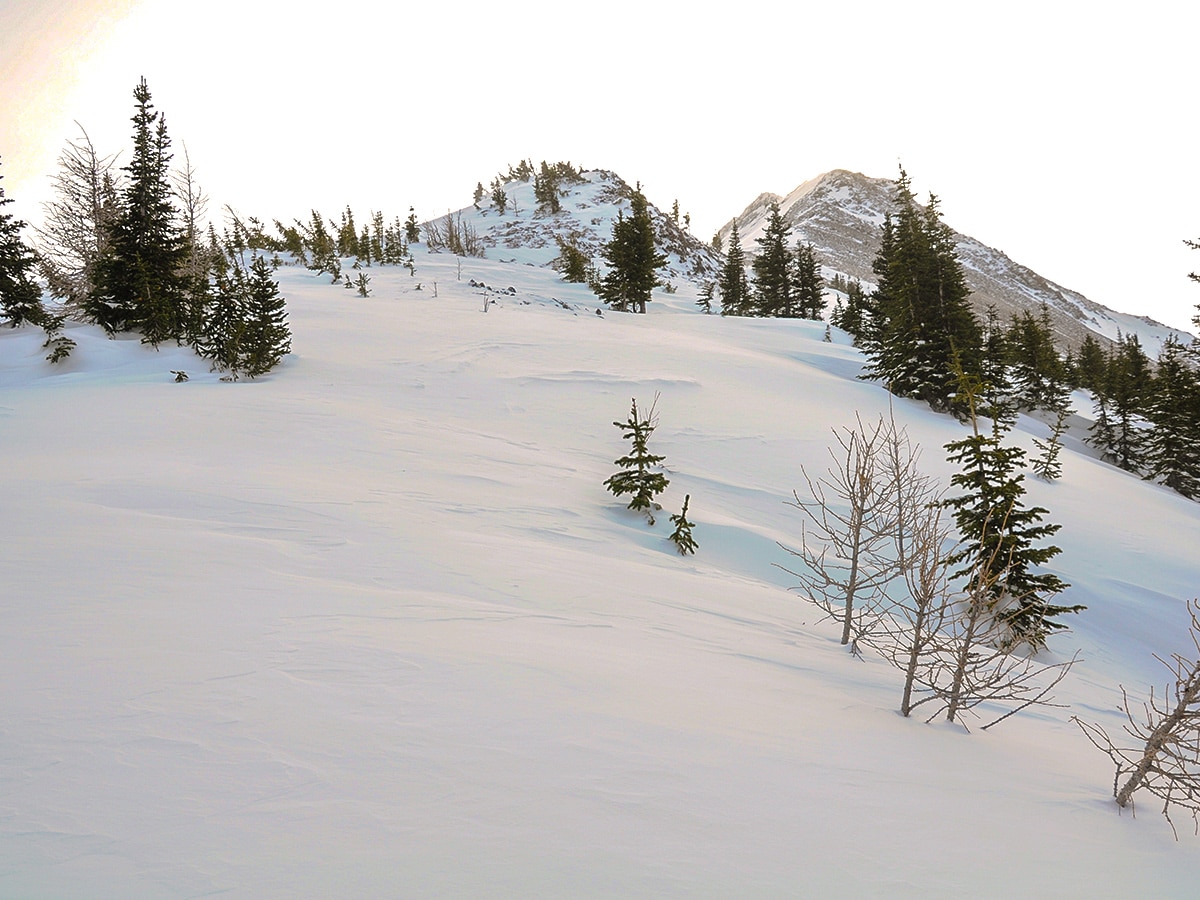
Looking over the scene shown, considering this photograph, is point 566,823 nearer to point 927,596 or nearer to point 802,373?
point 927,596

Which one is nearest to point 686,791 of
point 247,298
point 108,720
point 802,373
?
point 108,720

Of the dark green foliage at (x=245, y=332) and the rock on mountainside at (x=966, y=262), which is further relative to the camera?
the rock on mountainside at (x=966, y=262)

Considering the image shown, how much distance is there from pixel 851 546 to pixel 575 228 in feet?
200

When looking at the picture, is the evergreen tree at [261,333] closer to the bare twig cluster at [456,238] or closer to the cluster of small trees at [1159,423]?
the cluster of small trees at [1159,423]

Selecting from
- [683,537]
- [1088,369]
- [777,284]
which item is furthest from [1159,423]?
[683,537]

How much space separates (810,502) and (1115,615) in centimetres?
502

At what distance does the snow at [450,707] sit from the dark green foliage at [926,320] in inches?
531

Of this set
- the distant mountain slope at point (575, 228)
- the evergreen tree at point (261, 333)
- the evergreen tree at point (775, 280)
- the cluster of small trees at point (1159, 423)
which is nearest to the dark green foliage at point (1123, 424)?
the cluster of small trees at point (1159, 423)

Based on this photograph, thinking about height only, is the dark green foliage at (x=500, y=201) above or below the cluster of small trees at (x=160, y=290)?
above

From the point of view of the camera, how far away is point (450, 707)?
2844mm

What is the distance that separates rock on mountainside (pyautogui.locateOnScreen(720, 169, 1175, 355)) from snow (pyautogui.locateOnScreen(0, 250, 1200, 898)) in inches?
3717

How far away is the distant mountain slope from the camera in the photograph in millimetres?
57906

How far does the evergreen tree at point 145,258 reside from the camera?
50.8ft

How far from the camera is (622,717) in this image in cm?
306
